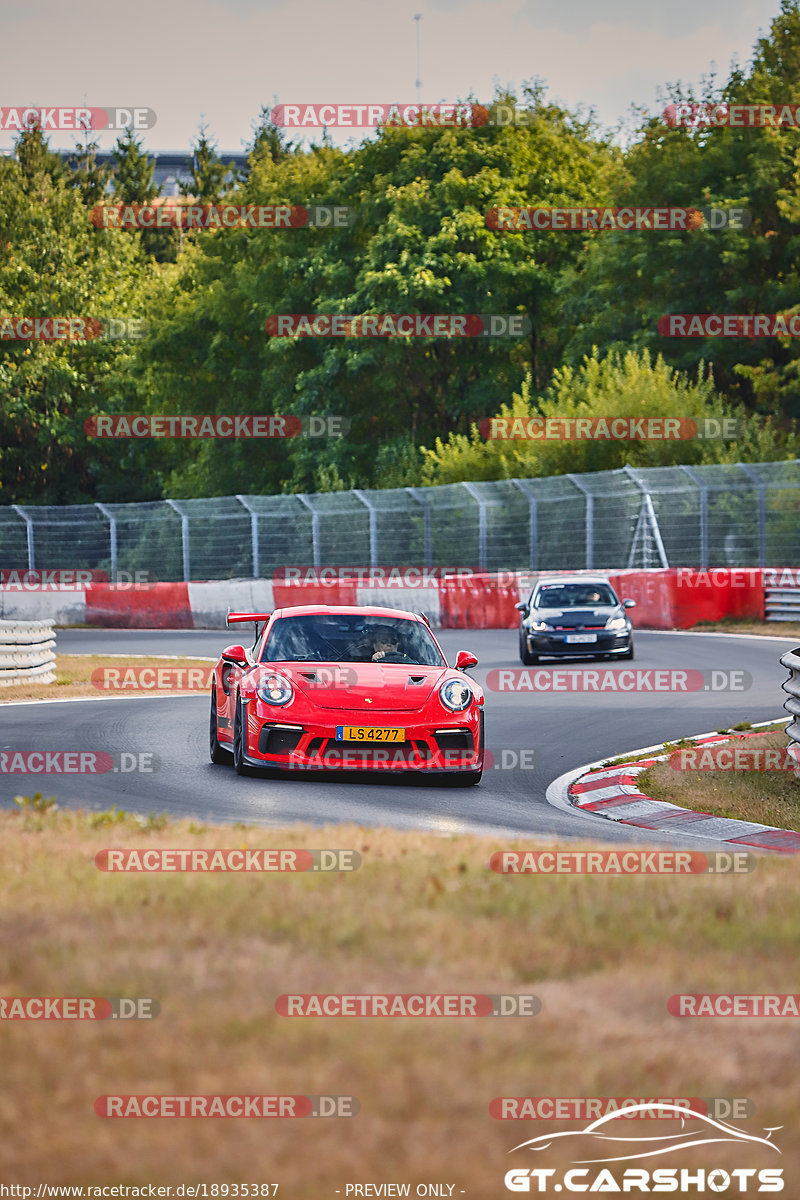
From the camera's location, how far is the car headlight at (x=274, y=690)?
36.2 feet

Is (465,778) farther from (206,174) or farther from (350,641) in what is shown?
(206,174)

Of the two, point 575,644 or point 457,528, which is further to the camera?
point 457,528

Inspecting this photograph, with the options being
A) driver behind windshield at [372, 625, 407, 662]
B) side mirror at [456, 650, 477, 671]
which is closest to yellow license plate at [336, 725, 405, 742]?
driver behind windshield at [372, 625, 407, 662]

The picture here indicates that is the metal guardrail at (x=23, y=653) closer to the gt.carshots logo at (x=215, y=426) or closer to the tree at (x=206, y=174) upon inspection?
the gt.carshots logo at (x=215, y=426)

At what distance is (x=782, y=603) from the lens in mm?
29656

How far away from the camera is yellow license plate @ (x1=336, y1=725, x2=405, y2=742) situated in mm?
11000

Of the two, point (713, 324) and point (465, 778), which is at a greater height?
point (713, 324)

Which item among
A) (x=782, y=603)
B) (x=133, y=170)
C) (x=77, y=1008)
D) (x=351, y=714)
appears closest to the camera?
(x=77, y=1008)

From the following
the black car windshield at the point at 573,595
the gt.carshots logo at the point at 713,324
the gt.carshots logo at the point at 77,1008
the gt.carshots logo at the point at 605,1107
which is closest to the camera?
the gt.carshots logo at the point at 605,1107

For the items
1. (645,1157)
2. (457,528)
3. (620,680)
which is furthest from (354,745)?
(457,528)

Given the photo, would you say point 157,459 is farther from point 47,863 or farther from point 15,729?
point 47,863

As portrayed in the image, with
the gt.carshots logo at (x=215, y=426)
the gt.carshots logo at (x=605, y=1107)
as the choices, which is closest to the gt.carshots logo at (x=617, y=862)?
the gt.carshots logo at (x=605, y=1107)

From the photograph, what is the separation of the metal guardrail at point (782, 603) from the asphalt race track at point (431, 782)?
227 inches

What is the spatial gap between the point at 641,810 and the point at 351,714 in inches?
82.5
